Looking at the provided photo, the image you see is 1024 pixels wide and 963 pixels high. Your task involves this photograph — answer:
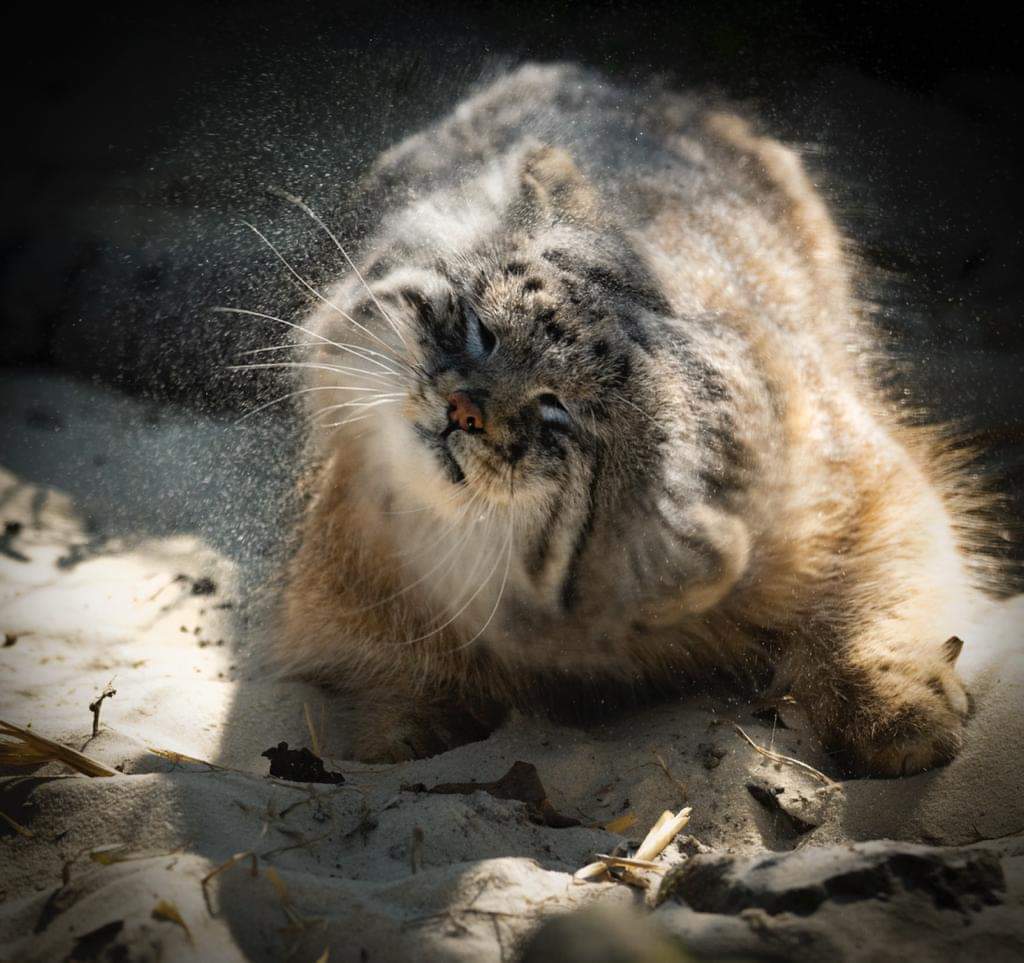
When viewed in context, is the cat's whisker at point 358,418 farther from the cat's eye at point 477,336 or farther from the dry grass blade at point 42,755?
the dry grass blade at point 42,755

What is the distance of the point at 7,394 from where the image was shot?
4.29 meters

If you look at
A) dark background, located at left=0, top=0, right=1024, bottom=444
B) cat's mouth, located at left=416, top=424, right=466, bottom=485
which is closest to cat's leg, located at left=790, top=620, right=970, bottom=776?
cat's mouth, located at left=416, top=424, right=466, bottom=485

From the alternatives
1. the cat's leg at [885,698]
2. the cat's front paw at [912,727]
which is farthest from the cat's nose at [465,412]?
the cat's front paw at [912,727]

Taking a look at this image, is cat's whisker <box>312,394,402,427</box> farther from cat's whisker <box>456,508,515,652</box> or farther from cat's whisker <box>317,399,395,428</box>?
cat's whisker <box>456,508,515,652</box>

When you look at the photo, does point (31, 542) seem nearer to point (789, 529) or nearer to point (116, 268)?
point (116, 268)

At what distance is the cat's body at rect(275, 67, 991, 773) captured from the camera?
7.39 feet

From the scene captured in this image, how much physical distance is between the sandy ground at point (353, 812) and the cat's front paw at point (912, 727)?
42mm

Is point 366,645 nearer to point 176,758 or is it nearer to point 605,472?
point 176,758

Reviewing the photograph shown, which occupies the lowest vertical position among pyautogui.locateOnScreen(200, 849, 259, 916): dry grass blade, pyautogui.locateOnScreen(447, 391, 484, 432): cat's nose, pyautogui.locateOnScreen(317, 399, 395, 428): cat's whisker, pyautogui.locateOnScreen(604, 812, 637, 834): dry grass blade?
pyautogui.locateOnScreen(200, 849, 259, 916): dry grass blade

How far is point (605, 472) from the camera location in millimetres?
2254

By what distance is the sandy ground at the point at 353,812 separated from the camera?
52.1 inches

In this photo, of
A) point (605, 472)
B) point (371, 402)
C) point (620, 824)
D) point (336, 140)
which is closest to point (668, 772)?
point (620, 824)

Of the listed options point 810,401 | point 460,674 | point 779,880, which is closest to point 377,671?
point 460,674

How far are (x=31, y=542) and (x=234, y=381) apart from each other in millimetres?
1095
